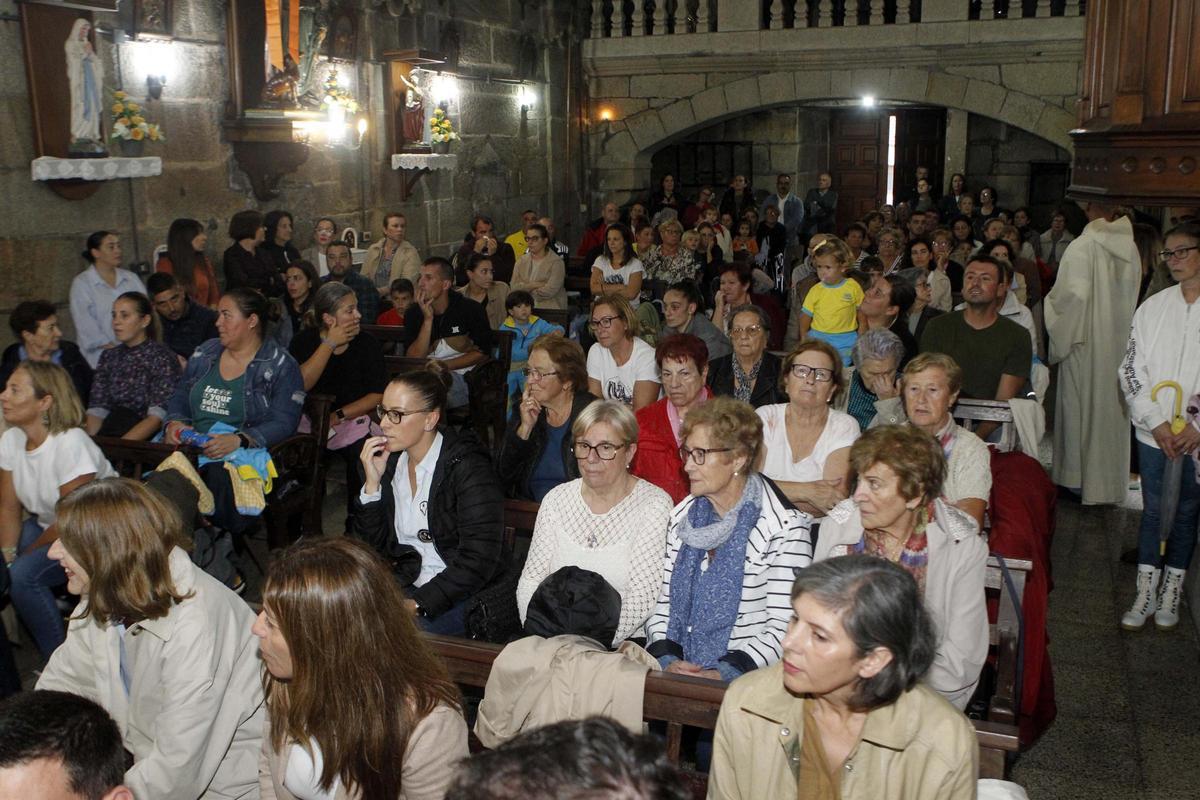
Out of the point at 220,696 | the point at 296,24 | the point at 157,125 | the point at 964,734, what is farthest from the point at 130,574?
the point at 296,24

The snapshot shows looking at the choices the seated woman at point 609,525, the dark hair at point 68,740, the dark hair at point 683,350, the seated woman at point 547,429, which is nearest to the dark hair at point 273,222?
the seated woman at point 547,429

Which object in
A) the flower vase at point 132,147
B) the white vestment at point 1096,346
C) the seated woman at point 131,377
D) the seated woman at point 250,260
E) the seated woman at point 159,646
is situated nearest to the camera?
the seated woman at point 159,646

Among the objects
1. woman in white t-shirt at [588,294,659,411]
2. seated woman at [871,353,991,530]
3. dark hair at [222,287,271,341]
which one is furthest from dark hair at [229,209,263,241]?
seated woman at [871,353,991,530]

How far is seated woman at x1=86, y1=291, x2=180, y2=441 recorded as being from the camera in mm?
4852

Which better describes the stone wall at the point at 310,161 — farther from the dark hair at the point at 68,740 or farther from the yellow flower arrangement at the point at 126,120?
the dark hair at the point at 68,740

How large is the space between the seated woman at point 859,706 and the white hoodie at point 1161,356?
2600 millimetres

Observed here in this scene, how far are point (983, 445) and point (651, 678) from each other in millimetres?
1668

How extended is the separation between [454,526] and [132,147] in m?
5.21

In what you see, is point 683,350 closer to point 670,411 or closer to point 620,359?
point 670,411

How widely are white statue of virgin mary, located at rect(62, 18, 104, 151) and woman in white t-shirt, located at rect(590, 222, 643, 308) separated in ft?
10.9

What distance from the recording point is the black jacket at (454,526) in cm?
328

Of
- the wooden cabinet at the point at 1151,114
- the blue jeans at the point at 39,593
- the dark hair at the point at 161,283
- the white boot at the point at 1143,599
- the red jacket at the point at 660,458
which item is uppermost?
the wooden cabinet at the point at 1151,114

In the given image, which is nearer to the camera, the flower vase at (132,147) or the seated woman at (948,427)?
the seated woman at (948,427)

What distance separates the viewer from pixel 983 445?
3539 millimetres
